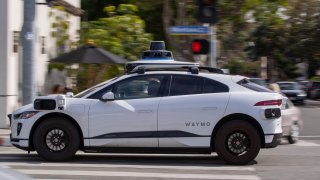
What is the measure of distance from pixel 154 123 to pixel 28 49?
5.43 metres

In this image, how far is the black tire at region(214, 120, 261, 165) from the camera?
10.7 metres

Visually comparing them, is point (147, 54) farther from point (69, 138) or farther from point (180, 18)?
point (180, 18)

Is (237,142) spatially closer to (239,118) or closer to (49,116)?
(239,118)

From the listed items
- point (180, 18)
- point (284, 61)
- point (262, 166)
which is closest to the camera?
point (262, 166)

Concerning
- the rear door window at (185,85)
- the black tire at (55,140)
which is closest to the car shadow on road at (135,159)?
the black tire at (55,140)

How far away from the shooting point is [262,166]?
10.7 metres

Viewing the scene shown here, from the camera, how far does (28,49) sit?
1494cm

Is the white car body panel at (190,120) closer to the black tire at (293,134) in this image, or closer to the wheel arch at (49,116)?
the wheel arch at (49,116)

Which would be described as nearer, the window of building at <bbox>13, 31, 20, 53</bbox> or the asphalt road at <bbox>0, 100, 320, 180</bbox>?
the asphalt road at <bbox>0, 100, 320, 180</bbox>

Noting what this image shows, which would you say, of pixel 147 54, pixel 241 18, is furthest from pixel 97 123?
pixel 241 18

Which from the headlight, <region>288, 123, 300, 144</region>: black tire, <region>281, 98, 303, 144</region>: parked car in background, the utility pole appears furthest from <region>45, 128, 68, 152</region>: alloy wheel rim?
<region>288, 123, 300, 144</region>: black tire

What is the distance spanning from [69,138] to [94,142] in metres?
0.44

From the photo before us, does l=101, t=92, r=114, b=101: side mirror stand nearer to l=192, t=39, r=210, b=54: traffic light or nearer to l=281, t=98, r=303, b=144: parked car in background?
l=281, t=98, r=303, b=144: parked car in background

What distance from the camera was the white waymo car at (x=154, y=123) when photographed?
10.7m
